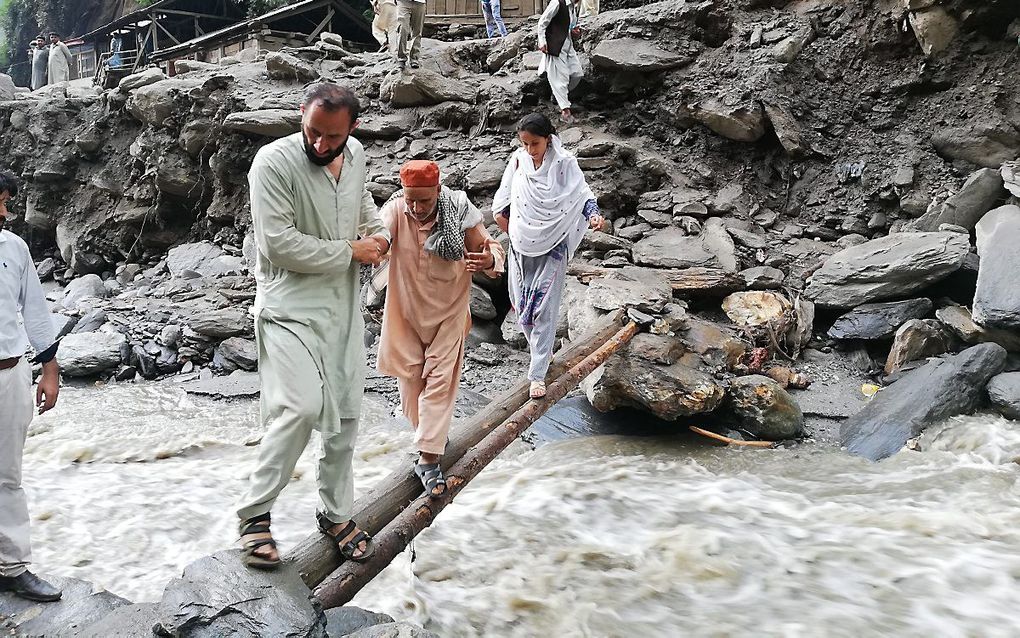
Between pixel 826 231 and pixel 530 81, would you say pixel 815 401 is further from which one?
pixel 530 81

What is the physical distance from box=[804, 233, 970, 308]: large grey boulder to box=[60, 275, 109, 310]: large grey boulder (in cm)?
1157

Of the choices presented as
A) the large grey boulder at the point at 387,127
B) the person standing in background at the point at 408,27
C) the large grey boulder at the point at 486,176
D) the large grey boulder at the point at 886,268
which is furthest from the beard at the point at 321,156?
the person standing in background at the point at 408,27

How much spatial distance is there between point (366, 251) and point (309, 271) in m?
0.24

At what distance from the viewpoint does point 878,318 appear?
20.4ft

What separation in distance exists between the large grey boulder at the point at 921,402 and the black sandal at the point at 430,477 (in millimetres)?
3531

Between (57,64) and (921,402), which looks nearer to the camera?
(921,402)

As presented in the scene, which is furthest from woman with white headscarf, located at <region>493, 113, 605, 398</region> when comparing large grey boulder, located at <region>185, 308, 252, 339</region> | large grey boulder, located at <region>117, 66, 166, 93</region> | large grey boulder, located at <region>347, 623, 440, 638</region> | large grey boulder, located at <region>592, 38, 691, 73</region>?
large grey boulder, located at <region>117, 66, 166, 93</region>

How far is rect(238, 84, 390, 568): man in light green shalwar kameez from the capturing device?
2.34 m

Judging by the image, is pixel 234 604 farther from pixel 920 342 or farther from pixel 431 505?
pixel 920 342

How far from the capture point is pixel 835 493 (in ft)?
14.6

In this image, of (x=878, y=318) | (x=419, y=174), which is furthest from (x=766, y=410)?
(x=419, y=174)

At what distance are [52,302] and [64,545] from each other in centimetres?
916

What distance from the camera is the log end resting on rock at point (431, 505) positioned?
275 centimetres

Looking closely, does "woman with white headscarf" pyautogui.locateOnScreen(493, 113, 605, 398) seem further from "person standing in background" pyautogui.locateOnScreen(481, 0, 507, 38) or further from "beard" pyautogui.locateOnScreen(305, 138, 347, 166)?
"person standing in background" pyautogui.locateOnScreen(481, 0, 507, 38)
